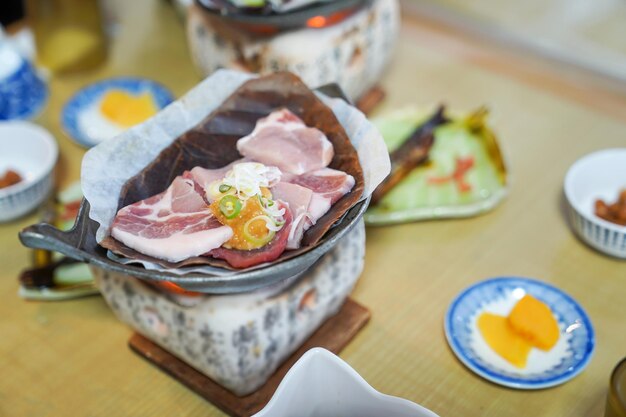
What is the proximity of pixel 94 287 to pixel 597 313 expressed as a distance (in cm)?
125

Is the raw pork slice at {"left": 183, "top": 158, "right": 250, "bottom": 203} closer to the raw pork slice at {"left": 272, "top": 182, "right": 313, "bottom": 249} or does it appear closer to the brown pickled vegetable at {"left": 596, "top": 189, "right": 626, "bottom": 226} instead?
the raw pork slice at {"left": 272, "top": 182, "right": 313, "bottom": 249}

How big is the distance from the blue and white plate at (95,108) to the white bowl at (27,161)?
16cm

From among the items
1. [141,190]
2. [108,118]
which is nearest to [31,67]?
[108,118]

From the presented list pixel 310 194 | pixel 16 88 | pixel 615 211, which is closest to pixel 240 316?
pixel 310 194

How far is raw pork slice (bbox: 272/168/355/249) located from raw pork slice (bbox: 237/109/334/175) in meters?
0.03

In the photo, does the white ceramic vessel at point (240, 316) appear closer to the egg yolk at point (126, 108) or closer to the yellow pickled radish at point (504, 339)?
the yellow pickled radish at point (504, 339)

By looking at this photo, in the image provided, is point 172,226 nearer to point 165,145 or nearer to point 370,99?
point 165,145

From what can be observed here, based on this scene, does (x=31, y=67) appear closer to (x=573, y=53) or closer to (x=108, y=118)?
(x=108, y=118)

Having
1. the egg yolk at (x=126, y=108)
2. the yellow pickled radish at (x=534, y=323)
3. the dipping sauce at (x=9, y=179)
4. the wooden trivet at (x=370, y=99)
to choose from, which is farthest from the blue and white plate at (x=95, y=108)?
the yellow pickled radish at (x=534, y=323)

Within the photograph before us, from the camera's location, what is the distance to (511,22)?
9.12 ft

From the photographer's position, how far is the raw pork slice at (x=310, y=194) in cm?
136

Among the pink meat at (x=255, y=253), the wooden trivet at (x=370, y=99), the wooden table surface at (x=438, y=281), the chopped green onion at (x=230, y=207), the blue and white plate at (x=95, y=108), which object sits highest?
the chopped green onion at (x=230, y=207)

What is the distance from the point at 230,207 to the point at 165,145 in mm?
319

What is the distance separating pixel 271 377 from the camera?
5.16 ft
